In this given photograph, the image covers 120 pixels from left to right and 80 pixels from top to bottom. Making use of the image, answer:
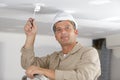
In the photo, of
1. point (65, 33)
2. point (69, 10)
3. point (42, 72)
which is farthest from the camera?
point (69, 10)

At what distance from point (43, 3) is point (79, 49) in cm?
77

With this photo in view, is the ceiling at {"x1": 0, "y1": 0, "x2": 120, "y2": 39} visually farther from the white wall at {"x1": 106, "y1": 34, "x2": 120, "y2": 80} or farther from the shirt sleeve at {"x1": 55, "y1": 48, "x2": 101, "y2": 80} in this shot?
the white wall at {"x1": 106, "y1": 34, "x2": 120, "y2": 80}

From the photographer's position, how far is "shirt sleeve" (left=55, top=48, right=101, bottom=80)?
122 centimetres

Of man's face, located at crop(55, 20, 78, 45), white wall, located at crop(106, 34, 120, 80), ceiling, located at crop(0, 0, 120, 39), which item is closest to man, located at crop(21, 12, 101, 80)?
man's face, located at crop(55, 20, 78, 45)

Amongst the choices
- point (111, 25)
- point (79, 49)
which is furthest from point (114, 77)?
point (79, 49)

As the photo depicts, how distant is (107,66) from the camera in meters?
4.23

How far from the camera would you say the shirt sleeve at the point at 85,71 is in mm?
1221

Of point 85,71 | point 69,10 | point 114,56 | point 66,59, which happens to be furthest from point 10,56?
point 85,71

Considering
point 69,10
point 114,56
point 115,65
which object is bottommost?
point 115,65

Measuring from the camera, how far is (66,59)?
53.1 inches

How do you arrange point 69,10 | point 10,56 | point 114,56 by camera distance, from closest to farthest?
point 69,10 < point 10,56 < point 114,56

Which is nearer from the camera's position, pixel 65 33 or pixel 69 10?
pixel 65 33

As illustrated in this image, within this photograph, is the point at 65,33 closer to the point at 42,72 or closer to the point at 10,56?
the point at 42,72

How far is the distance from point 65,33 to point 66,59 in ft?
0.45
